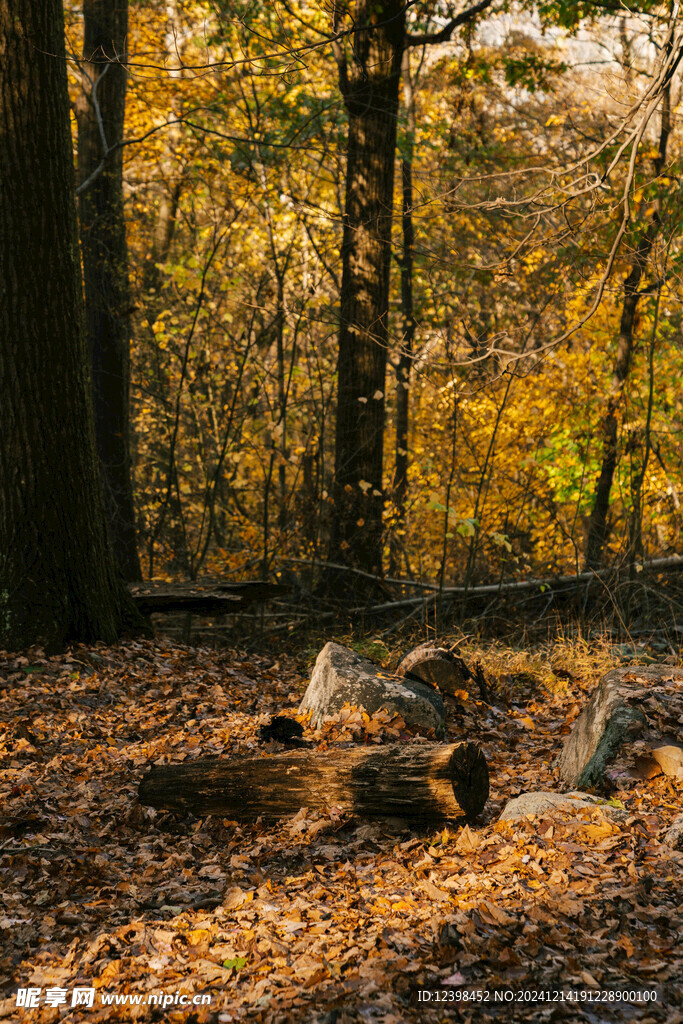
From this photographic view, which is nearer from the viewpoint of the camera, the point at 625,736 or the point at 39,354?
the point at 625,736

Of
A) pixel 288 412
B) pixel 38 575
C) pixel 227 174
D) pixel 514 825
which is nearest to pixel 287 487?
pixel 288 412

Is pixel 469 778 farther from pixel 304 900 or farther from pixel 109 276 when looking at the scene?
pixel 109 276

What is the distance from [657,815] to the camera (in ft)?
14.0

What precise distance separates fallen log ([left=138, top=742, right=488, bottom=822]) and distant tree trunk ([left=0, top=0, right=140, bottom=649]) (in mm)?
2619

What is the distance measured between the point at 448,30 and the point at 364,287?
3.29 meters

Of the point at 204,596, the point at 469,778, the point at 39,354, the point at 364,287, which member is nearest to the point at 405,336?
the point at 364,287

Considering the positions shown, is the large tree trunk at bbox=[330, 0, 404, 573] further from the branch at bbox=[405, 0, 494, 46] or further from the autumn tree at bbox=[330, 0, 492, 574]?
the branch at bbox=[405, 0, 494, 46]

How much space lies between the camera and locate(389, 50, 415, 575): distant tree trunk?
31.4 feet

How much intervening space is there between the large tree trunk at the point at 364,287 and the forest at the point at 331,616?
40 mm

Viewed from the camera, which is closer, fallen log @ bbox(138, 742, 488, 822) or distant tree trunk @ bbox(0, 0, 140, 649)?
fallen log @ bbox(138, 742, 488, 822)

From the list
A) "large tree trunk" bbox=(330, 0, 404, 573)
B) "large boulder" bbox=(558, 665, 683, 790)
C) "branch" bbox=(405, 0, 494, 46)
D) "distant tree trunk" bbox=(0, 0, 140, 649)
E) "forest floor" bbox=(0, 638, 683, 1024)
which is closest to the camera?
"forest floor" bbox=(0, 638, 683, 1024)

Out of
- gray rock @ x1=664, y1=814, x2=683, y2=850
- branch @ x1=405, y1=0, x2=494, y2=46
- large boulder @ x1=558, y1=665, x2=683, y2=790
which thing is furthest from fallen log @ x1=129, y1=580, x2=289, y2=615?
branch @ x1=405, y1=0, x2=494, y2=46

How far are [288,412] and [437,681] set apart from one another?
5.77 metres

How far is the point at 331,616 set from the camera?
9.21 m
